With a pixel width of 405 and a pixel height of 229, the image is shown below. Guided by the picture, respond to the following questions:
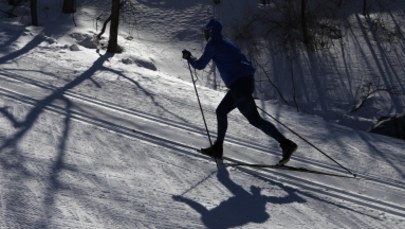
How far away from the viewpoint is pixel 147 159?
21.7ft

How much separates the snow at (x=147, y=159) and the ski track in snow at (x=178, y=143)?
2cm

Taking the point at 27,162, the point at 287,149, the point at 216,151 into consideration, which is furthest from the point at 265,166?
the point at 27,162

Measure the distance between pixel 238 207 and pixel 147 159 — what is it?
1418mm

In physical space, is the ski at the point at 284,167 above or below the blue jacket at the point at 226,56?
below

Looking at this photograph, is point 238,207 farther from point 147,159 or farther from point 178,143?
point 178,143

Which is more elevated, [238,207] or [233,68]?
[233,68]

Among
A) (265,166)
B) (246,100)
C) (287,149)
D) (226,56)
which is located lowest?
(265,166)

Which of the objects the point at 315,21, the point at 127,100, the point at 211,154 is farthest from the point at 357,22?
the point at 211,154

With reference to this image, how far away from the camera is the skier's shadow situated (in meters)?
5.36

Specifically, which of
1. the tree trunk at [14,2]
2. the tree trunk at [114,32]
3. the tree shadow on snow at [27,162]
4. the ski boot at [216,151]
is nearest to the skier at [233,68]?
the ski boot at [216,151]

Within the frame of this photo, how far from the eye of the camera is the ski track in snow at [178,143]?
607 centimetres

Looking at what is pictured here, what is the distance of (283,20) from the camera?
1708 cm

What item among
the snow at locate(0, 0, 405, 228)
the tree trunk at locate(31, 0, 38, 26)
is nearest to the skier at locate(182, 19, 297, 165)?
the snow at locate(0, 0, 405, 228)

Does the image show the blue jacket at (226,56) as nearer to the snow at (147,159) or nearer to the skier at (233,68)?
the skier at (233,68)
